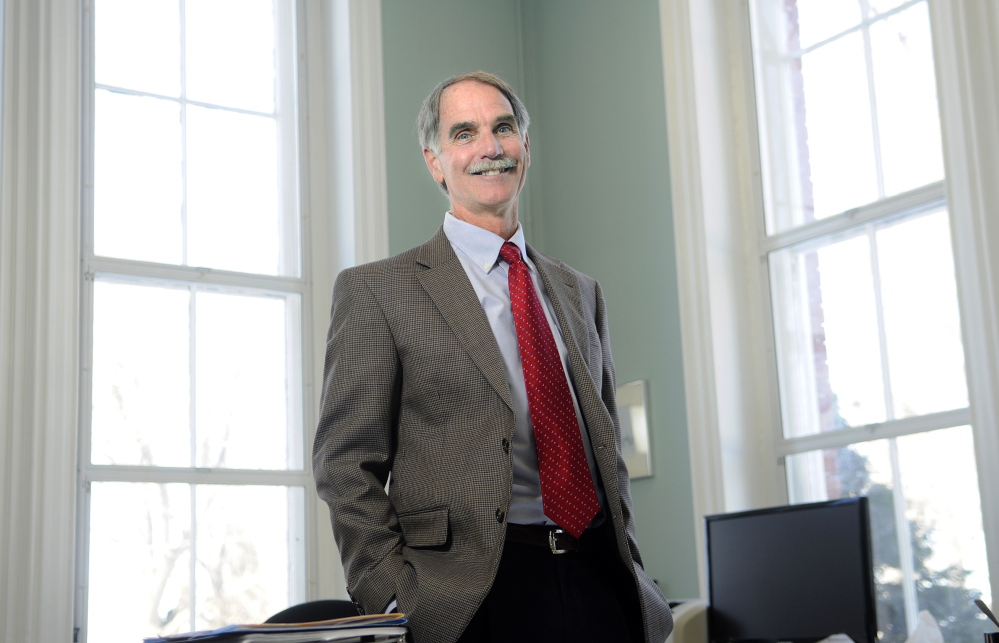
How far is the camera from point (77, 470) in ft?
11.6

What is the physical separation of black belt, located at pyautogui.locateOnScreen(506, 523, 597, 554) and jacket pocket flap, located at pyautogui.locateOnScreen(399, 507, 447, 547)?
0.29 feet

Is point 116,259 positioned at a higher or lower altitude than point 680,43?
lower

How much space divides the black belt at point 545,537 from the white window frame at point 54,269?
88.8 inches

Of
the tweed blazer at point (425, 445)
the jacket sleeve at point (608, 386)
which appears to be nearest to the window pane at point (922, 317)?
the jacket sleeve at point (608, 386)

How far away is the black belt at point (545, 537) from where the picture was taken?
1544 millimetres

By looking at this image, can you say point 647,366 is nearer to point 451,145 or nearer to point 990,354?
point 990,354

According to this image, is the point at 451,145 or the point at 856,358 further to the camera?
the point at 856,358

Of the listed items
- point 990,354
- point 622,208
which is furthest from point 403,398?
point 622,208

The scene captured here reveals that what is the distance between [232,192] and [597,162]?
133 centimetres

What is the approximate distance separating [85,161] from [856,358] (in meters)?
2.53

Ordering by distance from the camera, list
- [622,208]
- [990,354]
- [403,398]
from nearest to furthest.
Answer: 1. [403,398]
2. [990,354]
3. [622,208]

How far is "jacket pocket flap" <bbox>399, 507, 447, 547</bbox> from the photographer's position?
1532mm

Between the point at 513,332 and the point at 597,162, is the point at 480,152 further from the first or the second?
the point at 597,162

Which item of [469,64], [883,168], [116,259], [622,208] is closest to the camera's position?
[883,168]
